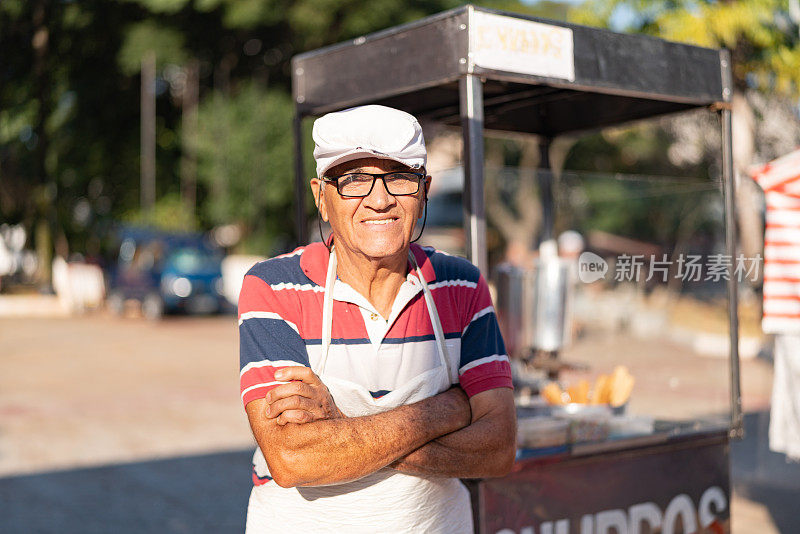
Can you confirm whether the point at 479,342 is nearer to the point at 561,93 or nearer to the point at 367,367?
the point at 367,367

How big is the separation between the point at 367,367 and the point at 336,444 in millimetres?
223

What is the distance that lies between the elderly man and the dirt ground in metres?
2.54

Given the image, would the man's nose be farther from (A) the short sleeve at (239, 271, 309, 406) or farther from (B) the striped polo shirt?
(A) the short sleeve at (239, 271, 309, 406)

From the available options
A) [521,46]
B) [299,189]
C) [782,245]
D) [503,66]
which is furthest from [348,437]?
[782,245]

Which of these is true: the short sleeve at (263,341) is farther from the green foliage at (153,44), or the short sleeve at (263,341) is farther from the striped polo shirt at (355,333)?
the green foliage at (153,44)

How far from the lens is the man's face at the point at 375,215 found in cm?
203

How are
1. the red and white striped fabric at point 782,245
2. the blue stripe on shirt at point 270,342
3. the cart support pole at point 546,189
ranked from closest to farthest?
1. the blue stripe on shirt at point 270,342
2. the red and white striped fabric at point 782,245
3. the cart support pole at point 546,189

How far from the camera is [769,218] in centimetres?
438

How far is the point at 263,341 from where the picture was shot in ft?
6.60

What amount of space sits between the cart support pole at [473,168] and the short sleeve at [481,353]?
0.98 m

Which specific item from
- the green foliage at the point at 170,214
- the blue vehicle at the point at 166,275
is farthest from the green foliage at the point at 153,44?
the blue vehicle at the point at 166,275

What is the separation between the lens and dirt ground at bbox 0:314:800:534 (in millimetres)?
5164

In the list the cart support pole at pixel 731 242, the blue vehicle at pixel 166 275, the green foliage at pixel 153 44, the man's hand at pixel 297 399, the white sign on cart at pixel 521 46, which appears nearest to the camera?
the man's hand at pixel 297 399

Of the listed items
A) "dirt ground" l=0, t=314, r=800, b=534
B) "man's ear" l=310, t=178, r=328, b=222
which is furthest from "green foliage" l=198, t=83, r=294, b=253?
"man's ear" l=310, t=178, r=328, b=222
